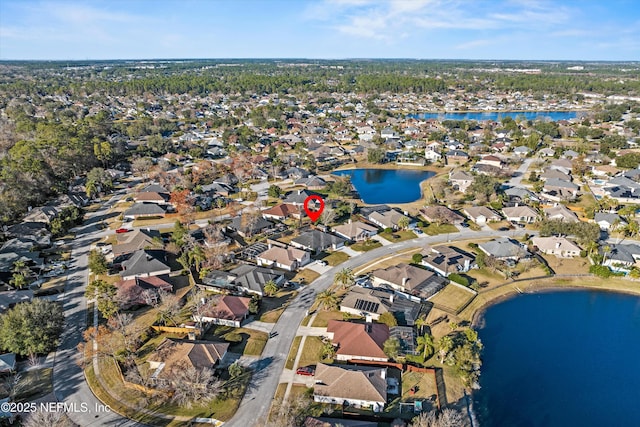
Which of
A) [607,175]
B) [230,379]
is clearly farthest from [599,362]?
[607,175]

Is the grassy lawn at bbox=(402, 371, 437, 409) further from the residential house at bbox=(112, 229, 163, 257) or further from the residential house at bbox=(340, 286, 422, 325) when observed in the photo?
the residential house at bbox=(112, 229, 163, 257)

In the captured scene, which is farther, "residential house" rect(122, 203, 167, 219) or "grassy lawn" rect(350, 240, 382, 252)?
"residential house" rect(122, 203, 167, 219)

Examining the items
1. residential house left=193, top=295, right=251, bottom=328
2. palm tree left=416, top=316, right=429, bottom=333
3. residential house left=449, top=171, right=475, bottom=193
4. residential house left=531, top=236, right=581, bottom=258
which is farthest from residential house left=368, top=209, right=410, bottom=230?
residential house left=193, top=295, right=251, bottom=328

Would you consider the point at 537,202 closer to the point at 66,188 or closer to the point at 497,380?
the point at 497,380

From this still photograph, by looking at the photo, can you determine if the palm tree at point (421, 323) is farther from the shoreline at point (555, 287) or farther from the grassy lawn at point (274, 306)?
the grassy lawn at point (274, 306)

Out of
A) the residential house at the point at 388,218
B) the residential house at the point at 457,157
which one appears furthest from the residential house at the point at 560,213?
the residential house at the point at 457,157

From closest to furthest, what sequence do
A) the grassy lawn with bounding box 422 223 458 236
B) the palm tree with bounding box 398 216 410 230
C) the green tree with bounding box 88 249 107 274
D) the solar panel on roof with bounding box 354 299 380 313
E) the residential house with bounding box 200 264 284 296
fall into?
the solar panel on roof with bounding box 354 299 380 313
the residential house with bounding box 200 264 284 296
the green tree with bounding box 88 249 107 274
the palm tree with bounding box 398 216 410 230
the grassy lawn with bounding box 422 223 458 236
